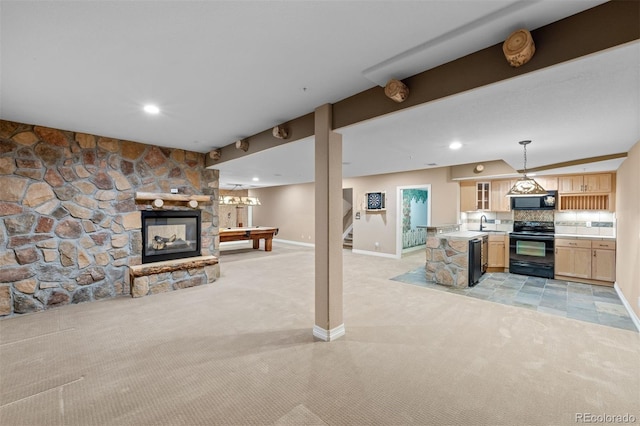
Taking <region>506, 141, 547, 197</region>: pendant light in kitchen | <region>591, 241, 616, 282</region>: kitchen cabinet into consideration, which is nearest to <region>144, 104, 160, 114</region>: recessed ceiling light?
<region>506, 141, 547, 197</region>: pendant light in kitchen

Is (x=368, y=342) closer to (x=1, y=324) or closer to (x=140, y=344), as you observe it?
(x=140, y=344)

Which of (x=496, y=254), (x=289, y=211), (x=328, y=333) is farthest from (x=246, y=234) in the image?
(x=496, y=254)

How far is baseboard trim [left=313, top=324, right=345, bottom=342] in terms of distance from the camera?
2.74m

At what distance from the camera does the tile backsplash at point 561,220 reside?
5301 mm

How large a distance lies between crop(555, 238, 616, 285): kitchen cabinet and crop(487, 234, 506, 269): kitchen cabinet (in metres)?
0.88

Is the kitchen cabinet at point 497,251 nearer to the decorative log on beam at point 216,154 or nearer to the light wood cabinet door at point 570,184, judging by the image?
the light wood cabinet door at point 570,184

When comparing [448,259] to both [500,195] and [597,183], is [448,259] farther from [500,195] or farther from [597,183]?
[597,183]

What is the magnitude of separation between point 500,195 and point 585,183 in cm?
139

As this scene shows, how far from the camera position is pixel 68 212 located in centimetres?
370

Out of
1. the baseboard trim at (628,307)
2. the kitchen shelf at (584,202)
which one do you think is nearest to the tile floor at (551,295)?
the baseboard trim at (628,307)

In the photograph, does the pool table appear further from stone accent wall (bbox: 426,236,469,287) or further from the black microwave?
the black microwave

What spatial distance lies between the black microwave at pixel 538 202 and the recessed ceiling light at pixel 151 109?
6.67 m

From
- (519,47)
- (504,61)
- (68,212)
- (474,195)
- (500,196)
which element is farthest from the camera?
(474,195)

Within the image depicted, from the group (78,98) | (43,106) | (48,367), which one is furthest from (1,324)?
(78,98)
